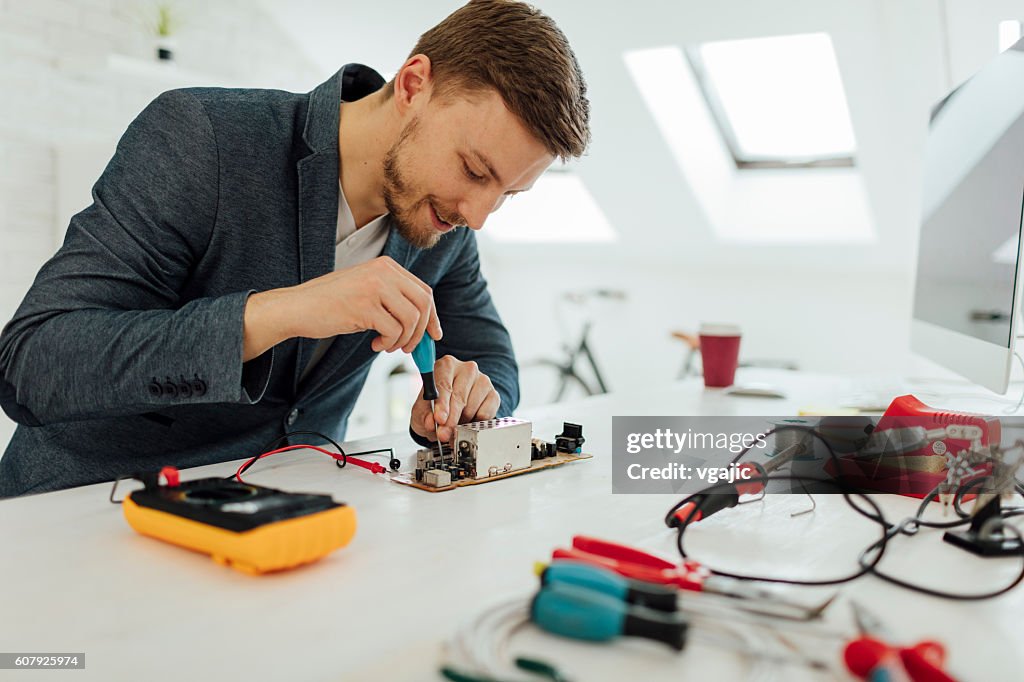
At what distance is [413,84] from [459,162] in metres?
0.16

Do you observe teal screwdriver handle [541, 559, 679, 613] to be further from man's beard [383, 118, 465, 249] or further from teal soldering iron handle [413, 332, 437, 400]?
man's beard [383, 118, 465, 249]

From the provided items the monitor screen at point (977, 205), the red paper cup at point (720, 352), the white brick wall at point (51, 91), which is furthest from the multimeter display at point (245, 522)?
the white brick wall at point (51, 91)

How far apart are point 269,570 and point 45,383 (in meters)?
0.48

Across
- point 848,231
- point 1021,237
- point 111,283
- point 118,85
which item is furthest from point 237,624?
point 848,231

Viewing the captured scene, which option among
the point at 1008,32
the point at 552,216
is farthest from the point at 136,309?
the point at 552,216

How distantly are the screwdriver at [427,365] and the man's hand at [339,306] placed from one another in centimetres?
11

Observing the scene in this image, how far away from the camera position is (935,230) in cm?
170

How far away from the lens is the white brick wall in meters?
2.73

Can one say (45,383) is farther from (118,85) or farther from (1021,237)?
(118,85)

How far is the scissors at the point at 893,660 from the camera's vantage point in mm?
470

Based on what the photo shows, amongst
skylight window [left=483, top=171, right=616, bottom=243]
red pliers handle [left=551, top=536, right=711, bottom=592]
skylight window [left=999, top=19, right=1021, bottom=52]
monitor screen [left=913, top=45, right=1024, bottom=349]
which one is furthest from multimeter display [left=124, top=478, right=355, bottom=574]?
skylight window [left=483, top=171, right=616, bottom=243]

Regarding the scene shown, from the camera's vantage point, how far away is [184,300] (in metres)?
1.20

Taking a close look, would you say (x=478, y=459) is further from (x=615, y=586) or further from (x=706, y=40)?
(x=706, y=40)

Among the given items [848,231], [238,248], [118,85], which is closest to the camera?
[238,248]
